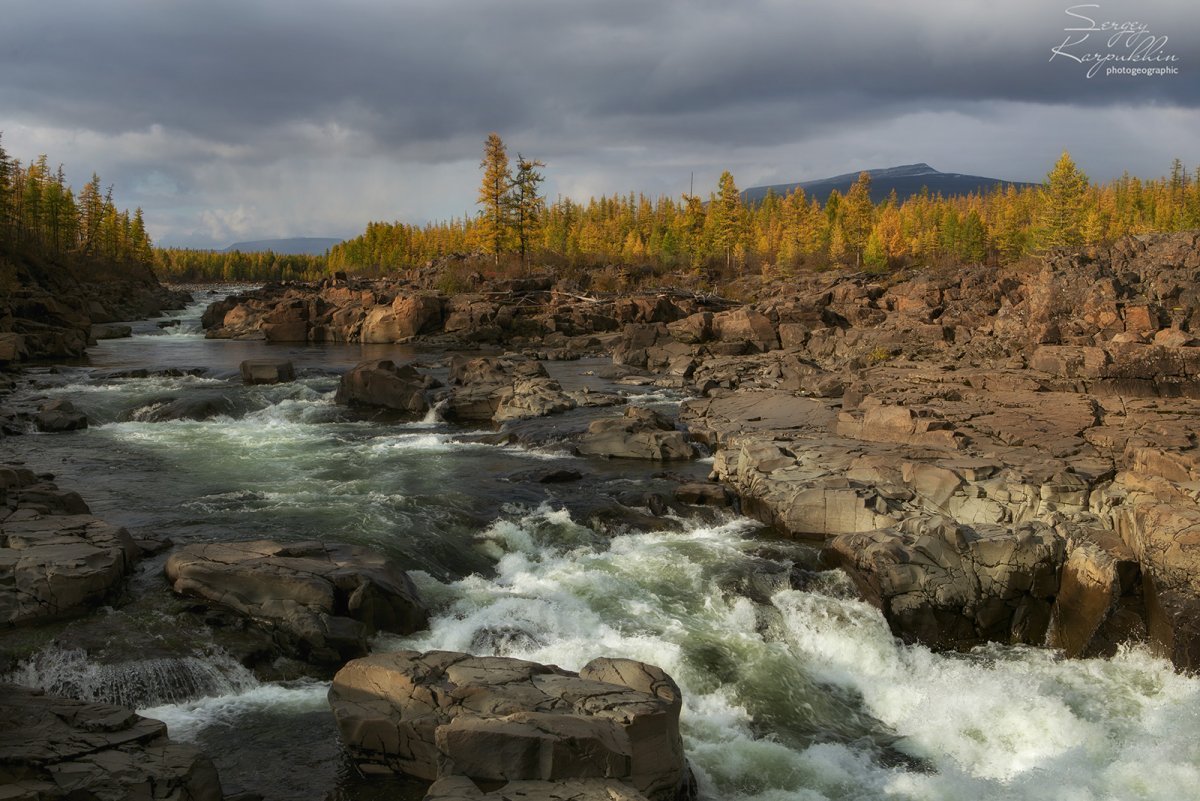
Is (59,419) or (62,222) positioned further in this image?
(62,222)

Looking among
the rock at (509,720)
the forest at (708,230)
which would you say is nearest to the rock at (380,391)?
the rock at (509,720)

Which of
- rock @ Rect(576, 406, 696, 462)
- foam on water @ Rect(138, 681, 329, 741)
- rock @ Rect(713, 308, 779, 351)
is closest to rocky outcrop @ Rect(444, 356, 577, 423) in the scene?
rock @ Rect(576, 406, 696, 462)

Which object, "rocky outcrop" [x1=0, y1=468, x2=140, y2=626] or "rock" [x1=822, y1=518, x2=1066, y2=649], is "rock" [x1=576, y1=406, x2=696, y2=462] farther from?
"rocky outcrop" [x1=0, y1=468, x2=140, y2=626]

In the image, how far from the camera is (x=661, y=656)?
13039mm

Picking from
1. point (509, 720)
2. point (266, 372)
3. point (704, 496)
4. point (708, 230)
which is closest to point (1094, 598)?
point (704, 496)

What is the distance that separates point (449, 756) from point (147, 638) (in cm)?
639

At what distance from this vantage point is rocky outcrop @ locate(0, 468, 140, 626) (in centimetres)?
1255

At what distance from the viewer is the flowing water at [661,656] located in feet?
34.7

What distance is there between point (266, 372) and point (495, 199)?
2109 inches

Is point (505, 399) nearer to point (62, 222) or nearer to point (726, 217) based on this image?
point (726, 217)

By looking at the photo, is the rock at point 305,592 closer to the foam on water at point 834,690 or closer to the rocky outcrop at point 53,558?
the foam on water at point 834,690

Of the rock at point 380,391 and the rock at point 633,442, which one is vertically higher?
the rock at point 380,391

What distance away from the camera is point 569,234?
424 ft

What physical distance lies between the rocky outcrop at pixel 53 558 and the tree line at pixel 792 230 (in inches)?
2919
